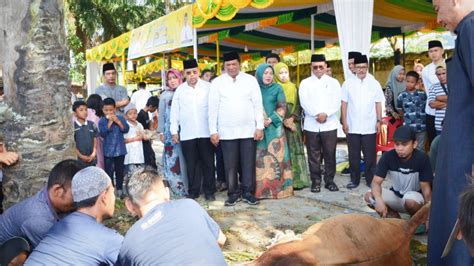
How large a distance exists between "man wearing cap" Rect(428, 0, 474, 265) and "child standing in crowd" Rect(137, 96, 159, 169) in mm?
4468

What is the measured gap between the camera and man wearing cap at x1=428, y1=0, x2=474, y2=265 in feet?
7.32

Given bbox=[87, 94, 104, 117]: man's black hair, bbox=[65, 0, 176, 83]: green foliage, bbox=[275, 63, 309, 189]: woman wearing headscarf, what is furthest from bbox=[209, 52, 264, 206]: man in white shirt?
bbox=[65, 0, 176, 83]: green foliage

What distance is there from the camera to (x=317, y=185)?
588 centimetres

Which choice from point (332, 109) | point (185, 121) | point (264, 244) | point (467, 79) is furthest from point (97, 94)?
point (467, 79)

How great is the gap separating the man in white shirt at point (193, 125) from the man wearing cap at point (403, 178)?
2.12 meters

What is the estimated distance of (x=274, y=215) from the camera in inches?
196

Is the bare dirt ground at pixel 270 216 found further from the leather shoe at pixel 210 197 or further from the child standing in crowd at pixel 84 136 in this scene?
the child standing in crowd at pixel 84 136

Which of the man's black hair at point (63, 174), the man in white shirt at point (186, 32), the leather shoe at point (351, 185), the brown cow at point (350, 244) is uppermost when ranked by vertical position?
the man in white shirt at point (186, 32)

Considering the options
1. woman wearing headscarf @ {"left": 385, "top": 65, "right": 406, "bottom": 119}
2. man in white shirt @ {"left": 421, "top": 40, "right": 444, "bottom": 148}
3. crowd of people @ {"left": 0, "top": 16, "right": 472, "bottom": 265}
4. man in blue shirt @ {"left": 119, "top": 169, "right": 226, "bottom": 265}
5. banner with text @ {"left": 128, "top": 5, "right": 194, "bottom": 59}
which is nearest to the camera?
man in blue shirt @ {"left": 119, "top": 169, "right": 226, "bottom": 265}

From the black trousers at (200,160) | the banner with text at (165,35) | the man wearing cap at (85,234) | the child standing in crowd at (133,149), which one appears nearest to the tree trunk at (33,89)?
the man wearing cap at (85,234)

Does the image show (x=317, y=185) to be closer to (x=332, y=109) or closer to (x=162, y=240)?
(x=332, y=109)

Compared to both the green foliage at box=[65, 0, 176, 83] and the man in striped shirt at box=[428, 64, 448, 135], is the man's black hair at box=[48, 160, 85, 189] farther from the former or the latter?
the green foliage at box=[65, 0, 176, 83]

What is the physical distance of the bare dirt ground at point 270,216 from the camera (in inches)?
157

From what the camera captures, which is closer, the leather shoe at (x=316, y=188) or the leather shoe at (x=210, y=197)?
the leather shoe at (x=210, y=197)
